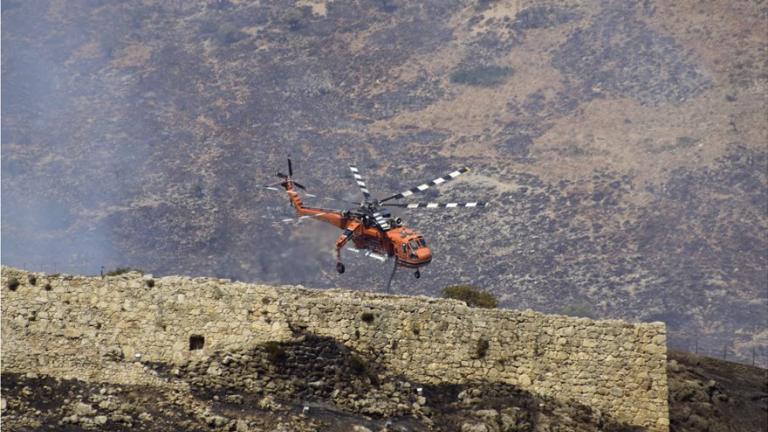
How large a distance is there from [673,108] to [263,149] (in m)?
36.8

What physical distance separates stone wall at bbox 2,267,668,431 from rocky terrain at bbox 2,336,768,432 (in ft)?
1.04

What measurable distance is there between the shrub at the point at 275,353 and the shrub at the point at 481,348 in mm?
4421

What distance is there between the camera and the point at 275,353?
139 feet

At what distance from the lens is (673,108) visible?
17212cm

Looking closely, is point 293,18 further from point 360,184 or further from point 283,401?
point 283,401

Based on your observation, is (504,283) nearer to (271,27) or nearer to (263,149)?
(263,149)

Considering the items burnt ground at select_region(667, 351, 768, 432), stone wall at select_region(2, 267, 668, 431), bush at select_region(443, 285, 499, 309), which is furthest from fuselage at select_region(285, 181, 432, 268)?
stone wall at select_region(2, 267, 668, 431)

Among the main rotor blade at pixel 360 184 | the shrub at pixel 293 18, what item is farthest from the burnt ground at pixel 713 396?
the shrub at pixel 293 18

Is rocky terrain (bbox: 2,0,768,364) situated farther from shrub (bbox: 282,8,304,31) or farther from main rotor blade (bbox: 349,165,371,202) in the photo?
main rotor blade (bbox: 349,165,371,202)

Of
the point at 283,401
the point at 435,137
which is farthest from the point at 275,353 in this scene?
the point at 435,137

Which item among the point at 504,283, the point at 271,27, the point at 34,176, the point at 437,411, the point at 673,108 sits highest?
the point at 271,27

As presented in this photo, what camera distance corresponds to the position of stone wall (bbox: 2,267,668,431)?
42.1 metres

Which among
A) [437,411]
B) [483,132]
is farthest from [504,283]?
[437,411]

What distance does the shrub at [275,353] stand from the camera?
42344mm
